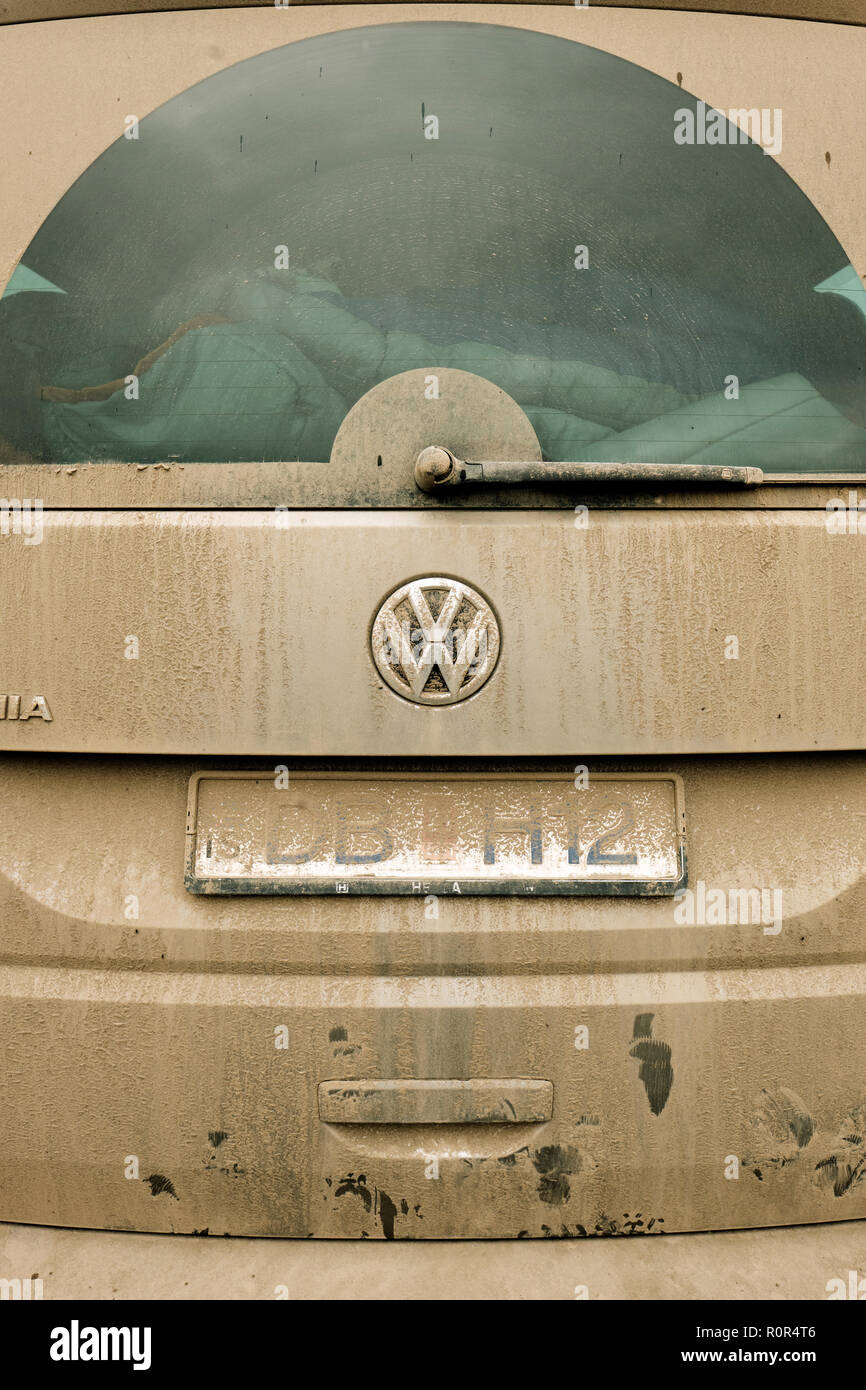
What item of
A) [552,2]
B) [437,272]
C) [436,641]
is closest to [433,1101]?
[436,641]

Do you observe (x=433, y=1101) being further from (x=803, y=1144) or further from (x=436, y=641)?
(x=436, y=641)

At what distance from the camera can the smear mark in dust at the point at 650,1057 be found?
1533mm

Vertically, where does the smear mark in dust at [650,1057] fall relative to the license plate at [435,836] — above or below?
below

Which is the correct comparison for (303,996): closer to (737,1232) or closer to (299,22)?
(737,1232)

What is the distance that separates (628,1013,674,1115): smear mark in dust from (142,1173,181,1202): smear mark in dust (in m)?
0.77

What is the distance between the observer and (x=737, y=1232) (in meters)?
1.56

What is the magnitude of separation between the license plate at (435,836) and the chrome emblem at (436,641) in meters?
0.15

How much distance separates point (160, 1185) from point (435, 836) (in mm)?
725

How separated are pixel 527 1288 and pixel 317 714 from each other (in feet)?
3.08

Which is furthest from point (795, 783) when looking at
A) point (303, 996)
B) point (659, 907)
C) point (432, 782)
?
point (303, 996)

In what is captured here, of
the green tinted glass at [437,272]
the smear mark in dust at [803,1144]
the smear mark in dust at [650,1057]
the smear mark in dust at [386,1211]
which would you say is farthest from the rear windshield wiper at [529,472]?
the smear mark in dust at [386,1211]

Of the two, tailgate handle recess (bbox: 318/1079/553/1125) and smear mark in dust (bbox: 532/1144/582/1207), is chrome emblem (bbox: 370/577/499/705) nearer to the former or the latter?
tailgate handle recess (bbox: 318/1079/553/1125)

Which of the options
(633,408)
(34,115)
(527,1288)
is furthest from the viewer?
(34,115)

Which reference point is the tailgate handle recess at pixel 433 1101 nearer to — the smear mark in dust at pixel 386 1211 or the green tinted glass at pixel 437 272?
the smear mark in dust at pixel 386 1211
